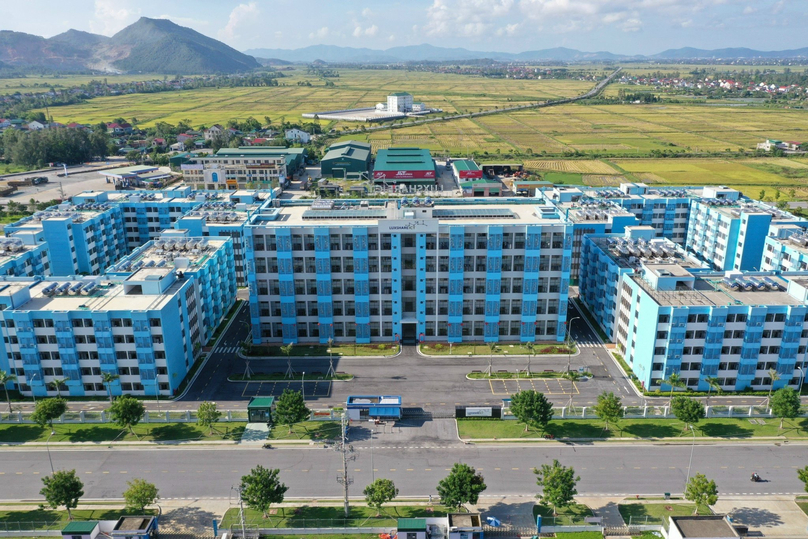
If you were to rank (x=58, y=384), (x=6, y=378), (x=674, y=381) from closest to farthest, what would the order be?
1. (x=674, y=381)
2. (x=6, y=378)
3. (x=58, y=384)

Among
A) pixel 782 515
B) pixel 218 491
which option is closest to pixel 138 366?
pixel 218 491

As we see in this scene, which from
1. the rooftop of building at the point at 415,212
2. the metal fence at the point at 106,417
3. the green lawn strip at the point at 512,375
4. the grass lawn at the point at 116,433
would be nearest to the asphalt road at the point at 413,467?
the grass lawn at the point at 116,433

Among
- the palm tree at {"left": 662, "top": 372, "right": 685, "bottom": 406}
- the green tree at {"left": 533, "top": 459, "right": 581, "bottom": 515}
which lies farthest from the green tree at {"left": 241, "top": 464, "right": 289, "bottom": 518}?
the palm tree at {"left": 662, "top": 372, "right": 685, "bottom": 406}

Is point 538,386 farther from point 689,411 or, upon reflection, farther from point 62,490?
point 62,490

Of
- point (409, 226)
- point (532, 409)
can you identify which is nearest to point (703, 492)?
point (532, 409)

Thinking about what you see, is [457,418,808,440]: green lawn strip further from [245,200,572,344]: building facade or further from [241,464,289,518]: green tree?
[241,464,289,518]: green tree
